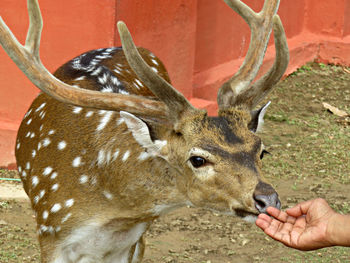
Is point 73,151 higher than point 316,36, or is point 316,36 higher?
point 73,151

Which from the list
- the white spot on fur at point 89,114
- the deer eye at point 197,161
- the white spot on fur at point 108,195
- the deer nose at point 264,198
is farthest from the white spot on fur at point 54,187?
the deer nose at point 264,198

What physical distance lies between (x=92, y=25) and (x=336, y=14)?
16.0 feet

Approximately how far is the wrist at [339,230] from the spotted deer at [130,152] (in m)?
0.34

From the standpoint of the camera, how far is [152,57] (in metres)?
5.43

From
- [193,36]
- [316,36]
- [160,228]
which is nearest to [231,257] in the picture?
[160,228]

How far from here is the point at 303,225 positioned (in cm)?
369

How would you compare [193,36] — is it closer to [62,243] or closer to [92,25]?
[92,25]

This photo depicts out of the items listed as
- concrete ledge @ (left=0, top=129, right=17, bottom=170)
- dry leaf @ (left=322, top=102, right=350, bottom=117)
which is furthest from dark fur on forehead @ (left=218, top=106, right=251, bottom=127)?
dry leaf @ (left=322, top=102, right=350, bottom=117)

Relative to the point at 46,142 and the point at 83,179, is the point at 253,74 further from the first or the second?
the point at 46,142

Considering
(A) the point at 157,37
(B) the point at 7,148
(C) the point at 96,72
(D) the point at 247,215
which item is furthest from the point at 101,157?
(A) the point at 157,37

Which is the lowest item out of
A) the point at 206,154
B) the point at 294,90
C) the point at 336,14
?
the point at 294,90

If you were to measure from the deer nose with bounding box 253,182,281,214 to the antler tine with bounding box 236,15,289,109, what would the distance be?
0.63 metres

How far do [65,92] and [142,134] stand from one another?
A: 1.61ft

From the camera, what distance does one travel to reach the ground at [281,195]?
536 cm
